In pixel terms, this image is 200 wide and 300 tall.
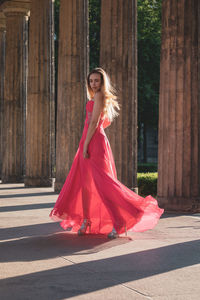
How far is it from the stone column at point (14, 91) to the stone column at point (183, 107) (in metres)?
15.4

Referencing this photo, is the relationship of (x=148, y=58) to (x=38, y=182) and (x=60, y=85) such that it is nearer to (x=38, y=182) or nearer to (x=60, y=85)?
(x=38, y=182)

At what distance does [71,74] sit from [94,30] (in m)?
21.6

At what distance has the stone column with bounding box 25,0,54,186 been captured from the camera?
23.1m

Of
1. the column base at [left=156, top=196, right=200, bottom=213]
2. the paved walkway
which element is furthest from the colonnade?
the paved walkway

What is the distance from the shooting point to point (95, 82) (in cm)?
858

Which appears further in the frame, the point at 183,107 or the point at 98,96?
the point at 183,107

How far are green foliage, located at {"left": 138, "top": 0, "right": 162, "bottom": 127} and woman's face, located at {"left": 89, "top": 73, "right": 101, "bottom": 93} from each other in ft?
109

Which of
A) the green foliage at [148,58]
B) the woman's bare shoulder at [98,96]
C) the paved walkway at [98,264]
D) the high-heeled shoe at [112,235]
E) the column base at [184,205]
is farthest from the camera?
the green foliage at [148,58]

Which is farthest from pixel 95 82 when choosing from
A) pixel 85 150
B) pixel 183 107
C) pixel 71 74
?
pixel 71 74

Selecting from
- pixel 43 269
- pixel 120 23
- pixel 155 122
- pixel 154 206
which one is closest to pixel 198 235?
pixel 154 206

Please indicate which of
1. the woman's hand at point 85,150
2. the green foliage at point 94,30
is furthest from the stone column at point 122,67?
the green foliage at point 94,30

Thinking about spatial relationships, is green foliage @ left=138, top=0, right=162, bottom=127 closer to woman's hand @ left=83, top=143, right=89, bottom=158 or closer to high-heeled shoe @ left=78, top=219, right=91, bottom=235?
woman's hand @ left=83, top=143, right=89, bottom=158

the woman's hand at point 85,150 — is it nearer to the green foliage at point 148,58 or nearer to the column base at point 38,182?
the column base at point 38,182

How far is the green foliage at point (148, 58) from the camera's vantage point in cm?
4222
